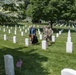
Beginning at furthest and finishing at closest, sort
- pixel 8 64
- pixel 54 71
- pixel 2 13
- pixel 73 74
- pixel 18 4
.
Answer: pixel 18 4 < pixel 2 13 < pixel 54 71 < pixel 8 64 < pixel 73 74

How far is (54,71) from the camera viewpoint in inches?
417

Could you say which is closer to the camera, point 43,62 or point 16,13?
point 43,62

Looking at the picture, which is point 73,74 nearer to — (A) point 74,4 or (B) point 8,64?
(B) point 8,64

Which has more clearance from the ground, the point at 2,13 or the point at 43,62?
the point at 2,13

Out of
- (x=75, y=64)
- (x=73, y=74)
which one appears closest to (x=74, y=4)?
(x=75, y=64)

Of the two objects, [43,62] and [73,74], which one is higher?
[73,74]

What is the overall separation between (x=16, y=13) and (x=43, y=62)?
10.7 feet

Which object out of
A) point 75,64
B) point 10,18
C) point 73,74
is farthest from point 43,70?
point 73,74

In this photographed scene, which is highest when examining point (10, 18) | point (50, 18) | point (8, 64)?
point (10, 18)

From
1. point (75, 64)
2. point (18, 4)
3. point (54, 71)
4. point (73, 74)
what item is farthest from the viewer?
point (18, 4)

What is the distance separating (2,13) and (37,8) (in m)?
25.1

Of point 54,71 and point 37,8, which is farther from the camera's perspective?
point 37,8

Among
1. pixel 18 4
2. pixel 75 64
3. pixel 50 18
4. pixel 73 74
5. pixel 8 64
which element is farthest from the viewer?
pixel 50 18

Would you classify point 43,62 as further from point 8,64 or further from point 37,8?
point 37,8
